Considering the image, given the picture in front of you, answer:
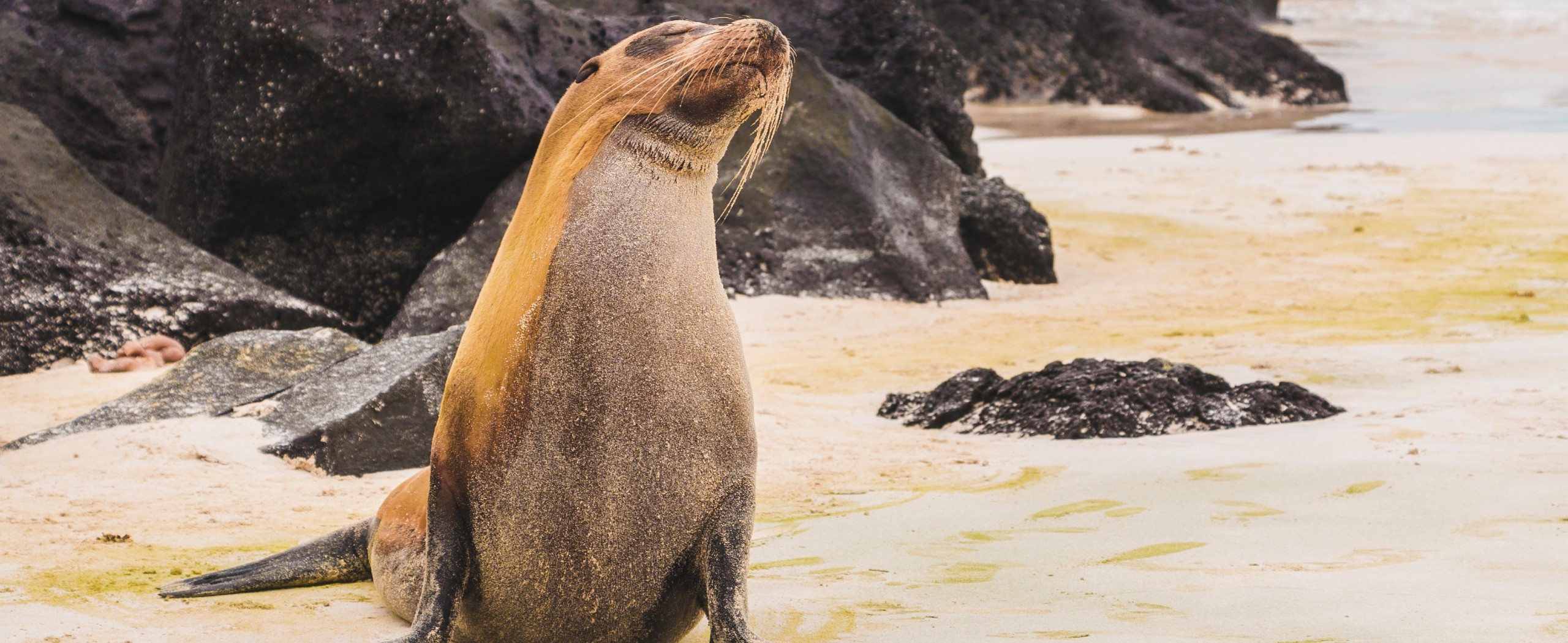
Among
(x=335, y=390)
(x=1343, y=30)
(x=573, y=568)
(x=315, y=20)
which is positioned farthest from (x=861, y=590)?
(x=1343, y=30)

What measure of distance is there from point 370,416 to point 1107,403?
2781mm

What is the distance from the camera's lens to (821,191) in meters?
9.55

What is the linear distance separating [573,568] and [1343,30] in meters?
39.6

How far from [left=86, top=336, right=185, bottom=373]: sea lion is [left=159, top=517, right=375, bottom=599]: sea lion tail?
10.9 feet

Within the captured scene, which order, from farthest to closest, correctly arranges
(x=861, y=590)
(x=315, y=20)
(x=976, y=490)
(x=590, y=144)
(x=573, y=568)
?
(x=315, y=20), (x=976, y=490), (x=861, y=590), (x=590, y=144), (x=573, y=568)

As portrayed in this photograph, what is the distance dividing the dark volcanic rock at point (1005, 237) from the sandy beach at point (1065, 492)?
0.63 m

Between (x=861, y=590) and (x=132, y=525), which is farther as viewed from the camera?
(x=132, y=525)

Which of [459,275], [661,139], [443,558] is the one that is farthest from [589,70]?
[459,275]

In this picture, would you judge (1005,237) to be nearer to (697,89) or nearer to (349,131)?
(349,131)

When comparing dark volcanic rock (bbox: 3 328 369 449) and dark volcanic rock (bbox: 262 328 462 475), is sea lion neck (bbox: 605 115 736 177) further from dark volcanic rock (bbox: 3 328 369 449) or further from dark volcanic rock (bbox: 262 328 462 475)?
dark volcanic rock (bbox: 3 328 369 449)

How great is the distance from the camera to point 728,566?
287cm

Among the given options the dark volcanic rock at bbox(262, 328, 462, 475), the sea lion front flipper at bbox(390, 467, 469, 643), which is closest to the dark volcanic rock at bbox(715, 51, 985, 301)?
the dark volcanic rock at bbox(262, 328, 462, 475)

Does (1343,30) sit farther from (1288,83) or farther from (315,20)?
(315,20)

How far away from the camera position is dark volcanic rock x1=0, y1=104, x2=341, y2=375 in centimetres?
683
